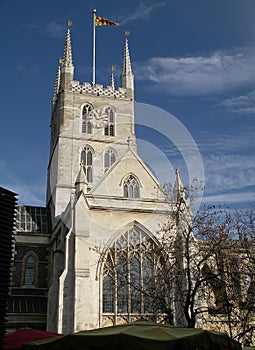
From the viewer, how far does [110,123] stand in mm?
39719

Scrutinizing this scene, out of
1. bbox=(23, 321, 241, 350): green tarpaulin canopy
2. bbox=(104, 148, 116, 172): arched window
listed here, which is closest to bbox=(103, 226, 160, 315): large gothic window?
bbox=(104, 148, 116, 172): arched window

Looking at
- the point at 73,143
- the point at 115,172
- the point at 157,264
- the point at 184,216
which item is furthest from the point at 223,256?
the point at 73,143

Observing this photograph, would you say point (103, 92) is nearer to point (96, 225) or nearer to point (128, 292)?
point (96, 225)

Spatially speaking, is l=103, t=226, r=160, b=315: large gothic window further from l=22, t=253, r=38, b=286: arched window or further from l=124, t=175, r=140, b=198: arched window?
l=22, t=253, r=38, b=286: arched window

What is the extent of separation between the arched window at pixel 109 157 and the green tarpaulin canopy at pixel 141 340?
1139 inches

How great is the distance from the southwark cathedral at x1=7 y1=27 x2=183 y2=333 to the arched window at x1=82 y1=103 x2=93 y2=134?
3.7 inches

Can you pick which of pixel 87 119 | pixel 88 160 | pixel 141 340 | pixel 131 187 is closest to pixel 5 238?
→ pixel 141 340

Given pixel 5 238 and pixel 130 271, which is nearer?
pixel 5 238

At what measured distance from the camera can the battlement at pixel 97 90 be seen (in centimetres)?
3991

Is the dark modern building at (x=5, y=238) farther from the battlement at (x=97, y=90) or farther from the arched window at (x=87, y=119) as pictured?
the battlement at (x=97, y=90)

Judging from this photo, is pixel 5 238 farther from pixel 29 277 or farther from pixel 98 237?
pixel 29 277

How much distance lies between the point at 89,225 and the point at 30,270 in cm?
912

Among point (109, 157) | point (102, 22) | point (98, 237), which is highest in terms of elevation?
point (102, 22)

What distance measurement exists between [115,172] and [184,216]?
34.5 ft
